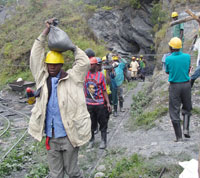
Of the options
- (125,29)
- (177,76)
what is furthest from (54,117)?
(125,29)

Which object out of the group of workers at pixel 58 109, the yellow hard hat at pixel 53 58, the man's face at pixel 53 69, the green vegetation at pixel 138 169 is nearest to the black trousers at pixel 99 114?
the green vegetation at pixel 138 169

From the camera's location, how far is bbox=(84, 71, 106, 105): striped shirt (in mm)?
5262

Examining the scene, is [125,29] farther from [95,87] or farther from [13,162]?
[13,162]

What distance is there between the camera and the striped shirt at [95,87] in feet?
17.3

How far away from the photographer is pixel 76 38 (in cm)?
1989

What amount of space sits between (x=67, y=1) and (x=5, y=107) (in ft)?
58.2

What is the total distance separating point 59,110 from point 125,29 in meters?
24.4

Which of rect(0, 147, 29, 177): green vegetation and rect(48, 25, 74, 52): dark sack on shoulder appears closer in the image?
rect(48, 25, 74, 52): dark sack on shoulder

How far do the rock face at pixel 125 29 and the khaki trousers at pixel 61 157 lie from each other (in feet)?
72.7

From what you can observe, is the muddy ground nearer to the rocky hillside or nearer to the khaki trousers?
the khaki trousers

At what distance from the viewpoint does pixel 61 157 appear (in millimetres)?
3371

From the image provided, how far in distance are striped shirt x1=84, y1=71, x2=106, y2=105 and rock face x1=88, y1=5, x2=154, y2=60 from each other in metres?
20.0

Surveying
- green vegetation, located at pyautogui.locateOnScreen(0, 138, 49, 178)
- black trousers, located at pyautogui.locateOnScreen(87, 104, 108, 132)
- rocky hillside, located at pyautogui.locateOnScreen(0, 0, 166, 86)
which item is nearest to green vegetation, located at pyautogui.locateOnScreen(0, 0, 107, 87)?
rocky hillside, located at pyautogui.locateOnScreen(0, 0, 166, 86)

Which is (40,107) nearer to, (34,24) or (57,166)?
(57,166)
